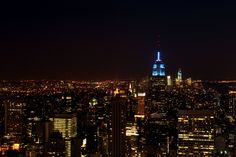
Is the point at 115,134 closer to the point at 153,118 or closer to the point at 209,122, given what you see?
the point at 209,122

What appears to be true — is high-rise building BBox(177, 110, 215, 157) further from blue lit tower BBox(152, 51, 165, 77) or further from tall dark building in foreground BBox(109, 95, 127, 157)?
blue lit tower BBox(152, 51, 165, 77)

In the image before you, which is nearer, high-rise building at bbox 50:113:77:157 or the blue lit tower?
high-rise building at bbox 50:113:77:157

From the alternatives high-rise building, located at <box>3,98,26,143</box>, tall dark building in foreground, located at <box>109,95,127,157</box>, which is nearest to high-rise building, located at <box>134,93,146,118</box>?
tall dark building in foreground, located at <box>109,95,127,157</box>

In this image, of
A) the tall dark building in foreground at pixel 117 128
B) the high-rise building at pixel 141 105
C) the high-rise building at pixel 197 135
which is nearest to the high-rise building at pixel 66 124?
the tall dark building in foreground at pixel 117 128

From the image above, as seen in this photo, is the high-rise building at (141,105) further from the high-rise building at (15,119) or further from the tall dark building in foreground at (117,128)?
the high-rise building at (15,119)

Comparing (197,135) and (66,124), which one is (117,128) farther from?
(197,135)

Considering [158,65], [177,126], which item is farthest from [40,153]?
[158,65]
